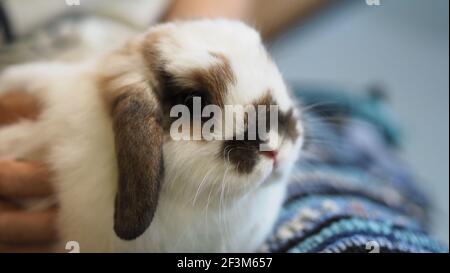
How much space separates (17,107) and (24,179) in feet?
0.39

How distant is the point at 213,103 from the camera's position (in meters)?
0.58

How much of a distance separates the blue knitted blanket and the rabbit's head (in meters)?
0.16

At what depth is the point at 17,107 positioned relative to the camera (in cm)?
69

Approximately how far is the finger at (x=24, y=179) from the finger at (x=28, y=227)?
24 mm

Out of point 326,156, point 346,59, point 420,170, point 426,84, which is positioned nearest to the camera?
point 326,156

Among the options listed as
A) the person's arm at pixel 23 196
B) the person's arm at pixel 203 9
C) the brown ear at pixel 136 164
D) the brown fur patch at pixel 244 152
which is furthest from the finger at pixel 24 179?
the person's arm at pixel 203 9

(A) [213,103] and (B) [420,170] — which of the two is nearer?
(A) [213,103]

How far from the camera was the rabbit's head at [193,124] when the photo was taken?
55 cm

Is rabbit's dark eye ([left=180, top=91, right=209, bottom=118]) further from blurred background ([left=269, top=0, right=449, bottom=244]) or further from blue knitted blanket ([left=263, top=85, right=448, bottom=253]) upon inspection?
blurred background ([left=269, top=0, right=449, bottom=244])

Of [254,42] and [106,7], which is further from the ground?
[106,7]

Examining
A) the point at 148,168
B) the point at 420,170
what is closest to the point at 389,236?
the point at 148,168

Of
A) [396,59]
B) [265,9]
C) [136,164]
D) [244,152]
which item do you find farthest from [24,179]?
[396,59]

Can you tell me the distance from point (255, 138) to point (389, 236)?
273mm
